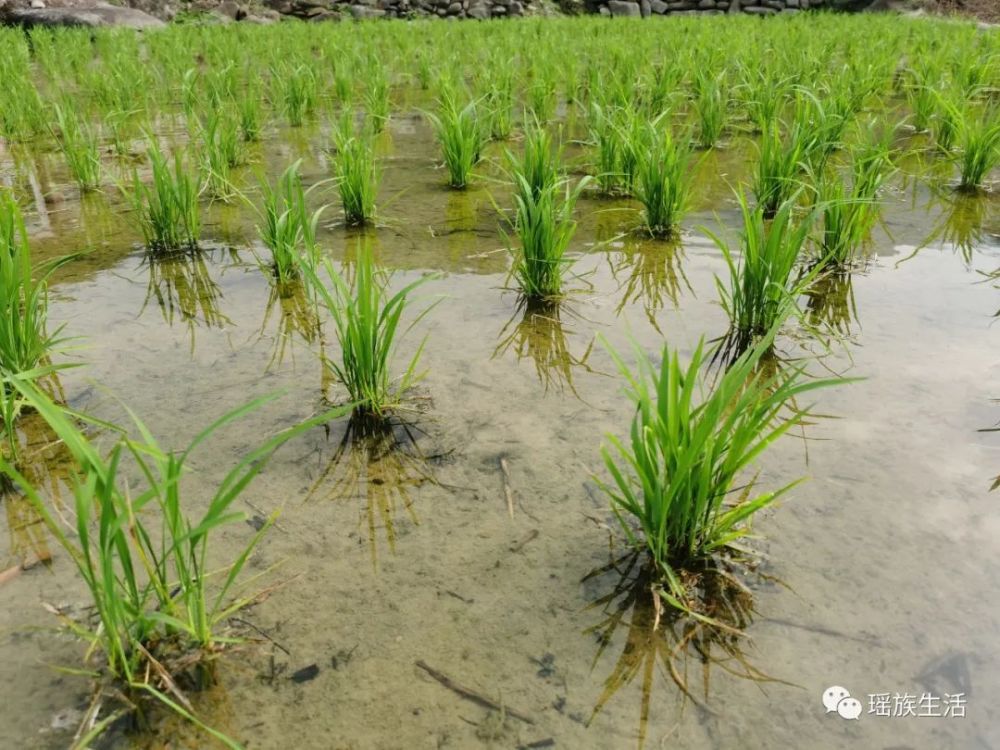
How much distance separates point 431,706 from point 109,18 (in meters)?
12.7

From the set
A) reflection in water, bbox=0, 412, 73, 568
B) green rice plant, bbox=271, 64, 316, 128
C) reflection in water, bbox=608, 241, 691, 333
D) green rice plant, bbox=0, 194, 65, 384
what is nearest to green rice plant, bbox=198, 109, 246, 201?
green rice plant, bbox=271, 64, 316, 128

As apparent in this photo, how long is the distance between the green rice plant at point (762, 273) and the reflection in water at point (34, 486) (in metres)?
1.79

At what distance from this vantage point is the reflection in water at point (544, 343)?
225cm

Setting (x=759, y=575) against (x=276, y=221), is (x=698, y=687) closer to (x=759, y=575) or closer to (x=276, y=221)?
(x=759, y=575)

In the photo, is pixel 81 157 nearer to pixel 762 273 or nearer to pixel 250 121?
pixel 250 121

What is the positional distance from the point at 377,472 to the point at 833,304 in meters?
1.71

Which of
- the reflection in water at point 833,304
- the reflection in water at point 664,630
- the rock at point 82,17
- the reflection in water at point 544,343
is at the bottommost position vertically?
the reflection in water at point 664,630

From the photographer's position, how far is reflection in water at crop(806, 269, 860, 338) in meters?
2.49

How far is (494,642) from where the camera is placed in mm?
1365

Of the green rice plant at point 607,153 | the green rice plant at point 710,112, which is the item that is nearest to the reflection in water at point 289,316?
the green rice plant at point 607,153

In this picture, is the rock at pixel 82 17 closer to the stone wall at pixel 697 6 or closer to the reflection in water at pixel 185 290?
the stone wall at pixel 697 6

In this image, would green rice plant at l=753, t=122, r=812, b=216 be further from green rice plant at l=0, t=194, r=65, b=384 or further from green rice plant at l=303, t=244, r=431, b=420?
green rice plant at l=0, t=194, r=65, b=384

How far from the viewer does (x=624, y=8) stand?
598 inches

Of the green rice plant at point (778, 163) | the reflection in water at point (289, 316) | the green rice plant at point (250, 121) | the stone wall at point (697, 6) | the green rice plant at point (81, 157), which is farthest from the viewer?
the stone wall at point (697, 6)
